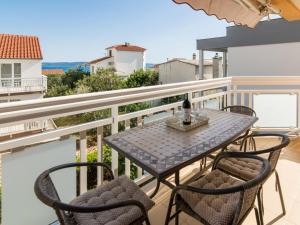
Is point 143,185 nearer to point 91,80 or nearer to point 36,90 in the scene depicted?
point 36,90

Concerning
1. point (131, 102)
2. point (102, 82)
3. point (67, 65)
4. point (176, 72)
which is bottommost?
point (131, 102)

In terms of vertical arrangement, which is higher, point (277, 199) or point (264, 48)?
point (264, 48)

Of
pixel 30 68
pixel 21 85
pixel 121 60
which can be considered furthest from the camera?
pixel 121 60

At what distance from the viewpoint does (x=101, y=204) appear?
162 centimetres

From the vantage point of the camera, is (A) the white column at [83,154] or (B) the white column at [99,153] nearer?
(A) the white column at [83,154]

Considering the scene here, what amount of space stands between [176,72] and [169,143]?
2755 cm

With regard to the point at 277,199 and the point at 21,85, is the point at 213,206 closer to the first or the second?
the point at 277,199

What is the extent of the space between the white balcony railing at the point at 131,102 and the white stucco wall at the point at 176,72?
22.9 m

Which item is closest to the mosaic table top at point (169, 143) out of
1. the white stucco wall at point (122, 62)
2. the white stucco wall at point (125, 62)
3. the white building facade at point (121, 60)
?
the white building facade at point (121, 60)

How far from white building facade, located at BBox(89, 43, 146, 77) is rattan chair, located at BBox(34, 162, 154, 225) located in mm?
36102

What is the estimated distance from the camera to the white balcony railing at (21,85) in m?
18.6

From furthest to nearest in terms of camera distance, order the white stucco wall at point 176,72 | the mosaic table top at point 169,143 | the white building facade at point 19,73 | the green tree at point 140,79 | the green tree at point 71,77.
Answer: the green tree at point 71,77
the green tree at point 140,79
the white stucco wall at point 176,72
the white building facade at point 19,73
the mosaic table top at point 169,143

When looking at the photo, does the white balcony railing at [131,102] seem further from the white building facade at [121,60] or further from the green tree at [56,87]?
the white building facade at [121,60]

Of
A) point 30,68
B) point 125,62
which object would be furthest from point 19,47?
point 125,62
